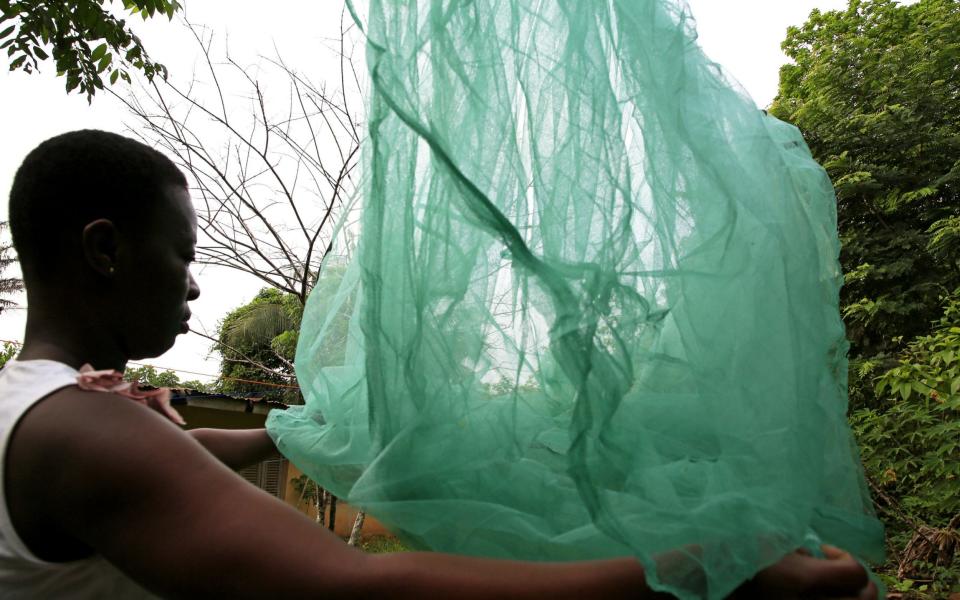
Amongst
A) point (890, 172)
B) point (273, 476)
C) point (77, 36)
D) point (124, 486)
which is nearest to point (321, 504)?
point (77, 36)

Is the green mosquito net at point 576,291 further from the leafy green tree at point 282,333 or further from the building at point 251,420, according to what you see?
the building at point 251,420

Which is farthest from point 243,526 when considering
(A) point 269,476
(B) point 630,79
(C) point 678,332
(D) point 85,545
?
(A) point 269,476

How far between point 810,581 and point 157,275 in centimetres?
85

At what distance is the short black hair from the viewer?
0.82 m

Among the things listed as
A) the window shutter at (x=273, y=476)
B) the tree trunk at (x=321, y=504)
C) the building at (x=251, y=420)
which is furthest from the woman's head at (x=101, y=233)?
the window shutter at (x=273, y=476)

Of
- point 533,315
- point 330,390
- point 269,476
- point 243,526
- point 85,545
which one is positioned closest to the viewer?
point 243,526

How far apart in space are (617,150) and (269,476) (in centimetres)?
1160

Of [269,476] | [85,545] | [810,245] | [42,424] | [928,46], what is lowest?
[269,476]

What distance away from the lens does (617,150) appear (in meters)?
0.79

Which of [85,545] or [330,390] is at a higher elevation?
[330,390]

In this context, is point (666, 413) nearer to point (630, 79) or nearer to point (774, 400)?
point (774, 400)

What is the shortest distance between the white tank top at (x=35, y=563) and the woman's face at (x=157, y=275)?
0.40 ft

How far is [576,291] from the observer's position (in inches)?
27.9

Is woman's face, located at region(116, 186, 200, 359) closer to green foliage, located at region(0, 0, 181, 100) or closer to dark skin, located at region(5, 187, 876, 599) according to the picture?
dark skin, located at region(5, 187, 876, 599)
